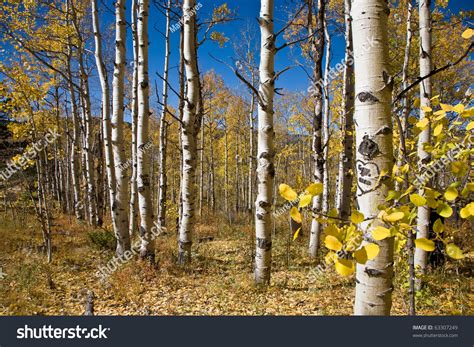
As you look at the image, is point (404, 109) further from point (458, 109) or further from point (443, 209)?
point (443, 209)

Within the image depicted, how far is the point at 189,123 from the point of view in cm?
533

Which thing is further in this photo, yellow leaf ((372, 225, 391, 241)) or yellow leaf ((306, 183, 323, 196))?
yellow leaf ((306, 183, 323, 196))

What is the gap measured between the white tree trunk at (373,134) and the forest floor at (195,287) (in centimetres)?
220

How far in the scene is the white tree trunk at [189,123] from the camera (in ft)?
16.9

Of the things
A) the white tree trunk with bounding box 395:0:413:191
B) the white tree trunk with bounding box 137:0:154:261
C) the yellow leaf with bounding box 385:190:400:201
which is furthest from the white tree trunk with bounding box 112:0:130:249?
the yellow leaf with bounding box 385:190:400:201

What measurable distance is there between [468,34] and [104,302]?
4.89 m

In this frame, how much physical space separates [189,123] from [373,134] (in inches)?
178

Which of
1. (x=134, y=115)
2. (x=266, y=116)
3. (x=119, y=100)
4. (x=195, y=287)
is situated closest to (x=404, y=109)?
(x=266, y=116)

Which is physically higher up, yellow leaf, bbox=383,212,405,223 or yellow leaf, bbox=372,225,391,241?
yellow leaf, bbox=383,212,405,223

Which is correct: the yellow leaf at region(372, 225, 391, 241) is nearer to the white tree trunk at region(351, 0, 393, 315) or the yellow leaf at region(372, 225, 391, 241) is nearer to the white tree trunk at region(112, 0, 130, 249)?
the white tree trunk at region(351, 0, 393, 315)

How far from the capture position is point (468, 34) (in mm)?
1060

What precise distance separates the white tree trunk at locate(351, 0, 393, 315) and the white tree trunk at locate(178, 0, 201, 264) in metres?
4.36

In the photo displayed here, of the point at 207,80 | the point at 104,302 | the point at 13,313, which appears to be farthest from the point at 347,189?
the point at 207,80

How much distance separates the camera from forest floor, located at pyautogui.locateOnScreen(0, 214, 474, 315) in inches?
152
